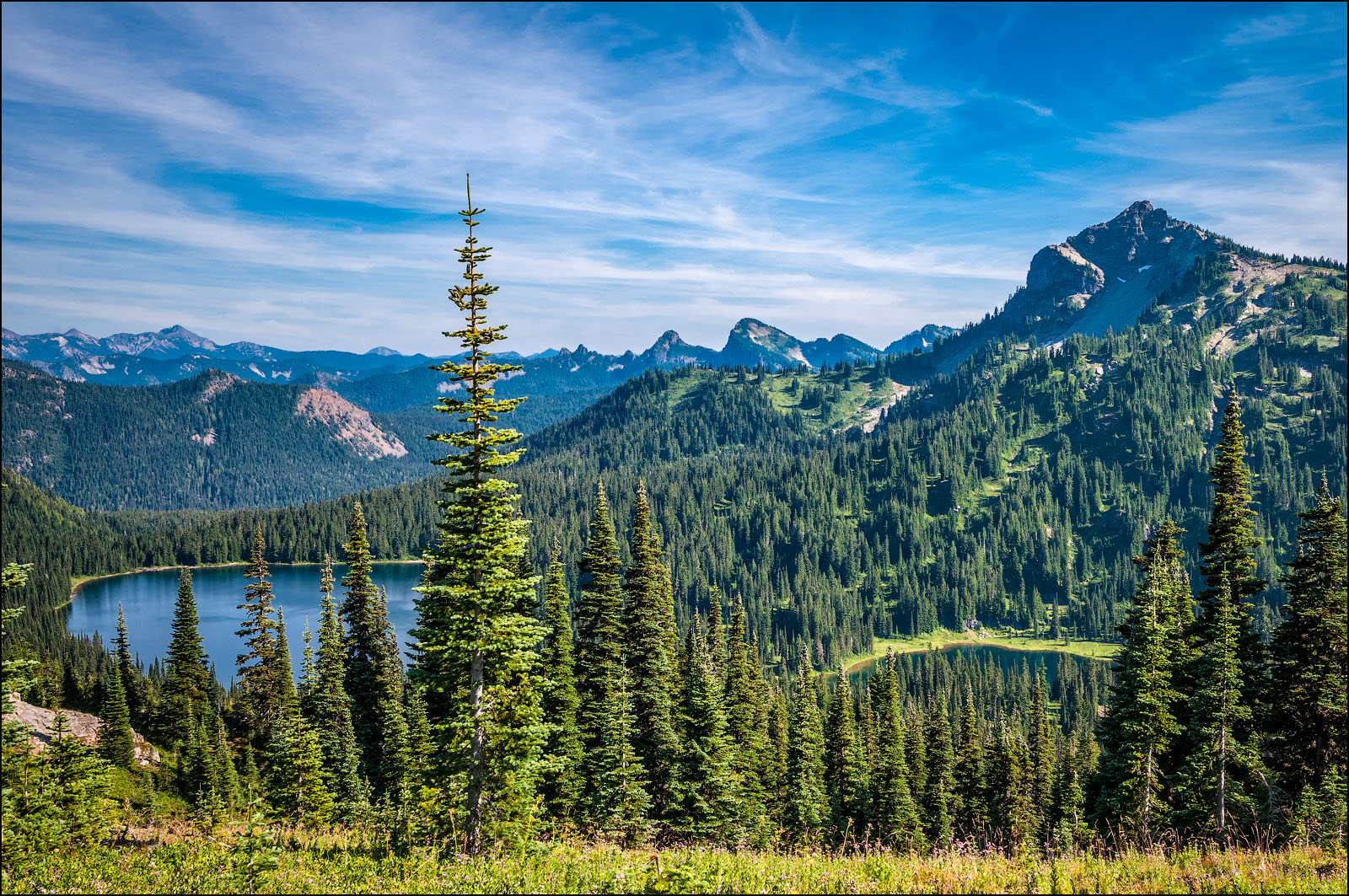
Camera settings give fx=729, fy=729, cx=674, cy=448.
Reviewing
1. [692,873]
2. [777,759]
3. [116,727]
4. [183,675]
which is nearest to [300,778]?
[116,727]

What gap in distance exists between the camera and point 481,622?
19172 millimetres

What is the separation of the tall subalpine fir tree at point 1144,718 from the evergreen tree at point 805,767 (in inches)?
922

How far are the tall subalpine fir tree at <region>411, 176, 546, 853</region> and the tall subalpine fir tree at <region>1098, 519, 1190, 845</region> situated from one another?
84.5ft

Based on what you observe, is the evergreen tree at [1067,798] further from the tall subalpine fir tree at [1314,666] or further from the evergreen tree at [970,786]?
the tall subalpine fir tree at [1314,666]

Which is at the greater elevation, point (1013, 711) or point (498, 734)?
point (498, 734)

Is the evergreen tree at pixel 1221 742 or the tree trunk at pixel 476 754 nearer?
the tree trunk at pixel 476 754

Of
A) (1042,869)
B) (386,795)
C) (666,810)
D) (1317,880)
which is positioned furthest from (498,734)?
(386,795)

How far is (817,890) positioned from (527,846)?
6.64 m

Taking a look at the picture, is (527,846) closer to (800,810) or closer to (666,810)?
(666,810)

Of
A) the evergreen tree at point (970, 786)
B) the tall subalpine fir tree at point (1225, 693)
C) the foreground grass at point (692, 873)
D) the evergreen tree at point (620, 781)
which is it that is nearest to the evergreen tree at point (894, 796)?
the evergreen tree at point (970, 786)

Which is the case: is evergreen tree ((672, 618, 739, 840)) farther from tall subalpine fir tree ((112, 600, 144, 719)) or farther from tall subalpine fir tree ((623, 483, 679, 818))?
tall subalpine fir tree ((112, 600, 144, 719))

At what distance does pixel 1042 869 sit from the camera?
1226 centimetres

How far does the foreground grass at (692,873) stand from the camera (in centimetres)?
1147

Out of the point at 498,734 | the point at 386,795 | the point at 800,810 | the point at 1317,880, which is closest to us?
the point at 1317,880
